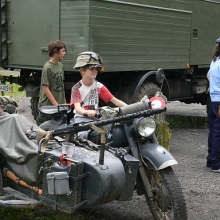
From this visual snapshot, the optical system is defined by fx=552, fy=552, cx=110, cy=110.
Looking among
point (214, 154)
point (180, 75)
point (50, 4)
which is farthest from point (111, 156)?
point (180, 75)

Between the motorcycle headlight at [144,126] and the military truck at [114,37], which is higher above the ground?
the military truck at [114,37]

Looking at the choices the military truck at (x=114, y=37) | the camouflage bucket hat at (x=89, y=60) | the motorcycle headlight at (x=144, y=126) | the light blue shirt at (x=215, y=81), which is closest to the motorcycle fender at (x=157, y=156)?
the motorcycle headlight at (x=144, y=126)

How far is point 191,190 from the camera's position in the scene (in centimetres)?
604

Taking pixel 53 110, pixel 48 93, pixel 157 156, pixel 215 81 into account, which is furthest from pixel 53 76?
pixel 157 156

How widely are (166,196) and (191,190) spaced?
164cm

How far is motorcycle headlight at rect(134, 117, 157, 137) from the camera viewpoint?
4469 millimetres

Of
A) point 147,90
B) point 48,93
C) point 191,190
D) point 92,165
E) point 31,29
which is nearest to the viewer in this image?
point 92,165

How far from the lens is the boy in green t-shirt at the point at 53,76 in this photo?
686 centimetres

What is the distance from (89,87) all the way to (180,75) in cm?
550

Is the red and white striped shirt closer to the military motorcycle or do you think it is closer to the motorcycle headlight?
the military motorcycle

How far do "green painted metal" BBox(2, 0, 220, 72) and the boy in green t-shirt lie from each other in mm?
843

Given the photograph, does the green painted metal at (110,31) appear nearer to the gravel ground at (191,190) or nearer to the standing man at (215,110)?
the gravel ground at (191,190)

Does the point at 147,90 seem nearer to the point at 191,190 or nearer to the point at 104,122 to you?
the point at 191,190

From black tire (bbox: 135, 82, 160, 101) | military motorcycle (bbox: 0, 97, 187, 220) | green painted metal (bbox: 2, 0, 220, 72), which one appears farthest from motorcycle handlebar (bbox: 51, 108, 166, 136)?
black tire (bbox: 135, 82, 160, 101)
